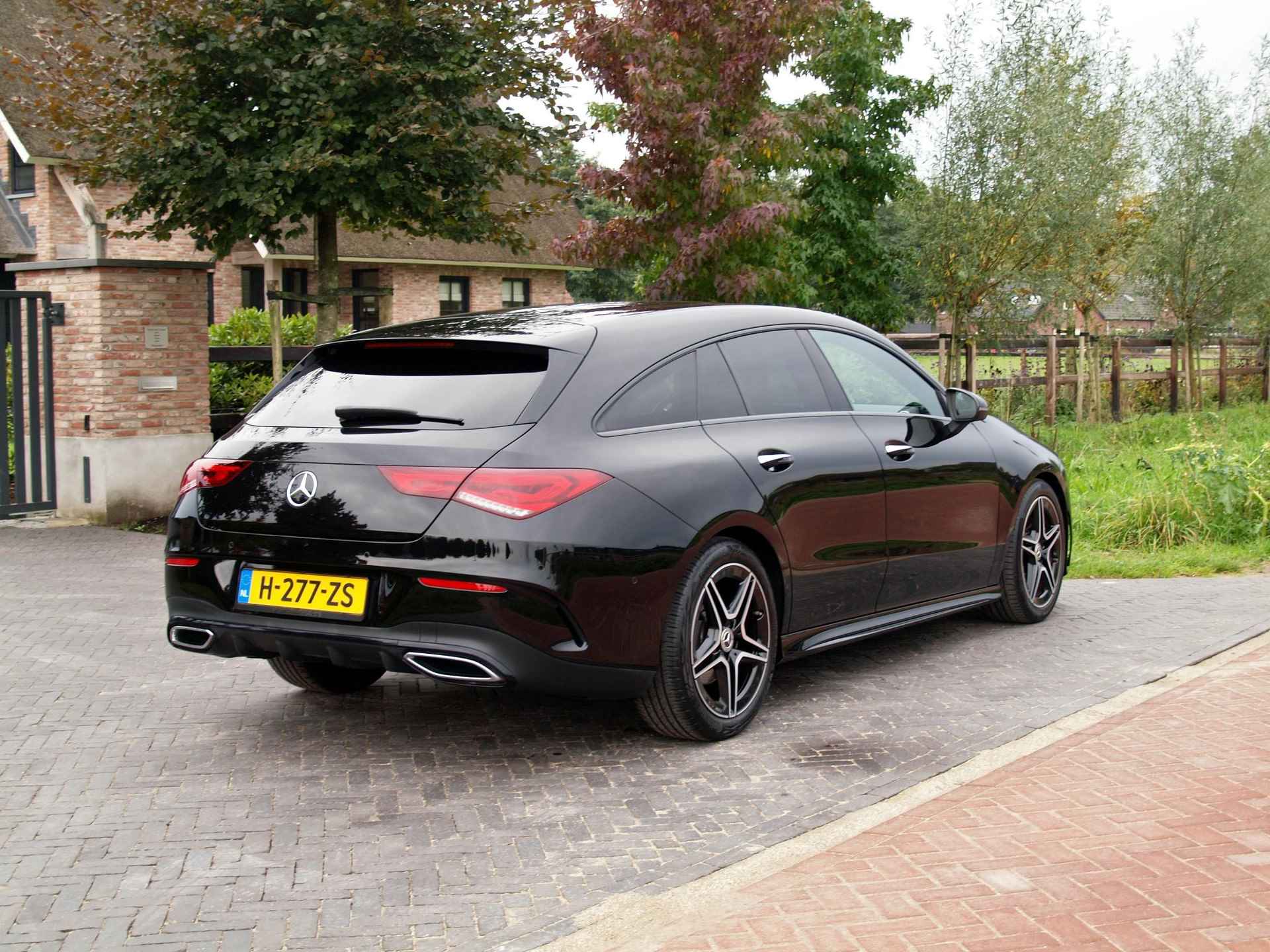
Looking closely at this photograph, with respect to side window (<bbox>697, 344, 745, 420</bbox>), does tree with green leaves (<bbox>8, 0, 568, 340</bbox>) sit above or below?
above

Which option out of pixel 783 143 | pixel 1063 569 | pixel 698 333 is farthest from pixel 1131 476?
pixel 698 333

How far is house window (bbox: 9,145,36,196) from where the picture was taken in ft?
101

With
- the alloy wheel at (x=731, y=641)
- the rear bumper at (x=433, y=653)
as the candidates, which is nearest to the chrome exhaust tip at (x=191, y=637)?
the rear bumper at (x=433, y=653)

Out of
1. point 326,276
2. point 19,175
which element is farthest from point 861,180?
point 19,175

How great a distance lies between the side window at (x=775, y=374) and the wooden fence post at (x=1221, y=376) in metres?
26.1

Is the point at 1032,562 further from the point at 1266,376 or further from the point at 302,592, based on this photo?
the point at 1266,376

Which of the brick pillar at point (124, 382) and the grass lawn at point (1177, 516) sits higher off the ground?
the brick pillar at point (124, 382)

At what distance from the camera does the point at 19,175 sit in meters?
30.8

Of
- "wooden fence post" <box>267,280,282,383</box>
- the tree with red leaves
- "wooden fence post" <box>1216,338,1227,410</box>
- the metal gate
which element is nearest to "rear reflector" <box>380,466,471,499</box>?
the metal gate

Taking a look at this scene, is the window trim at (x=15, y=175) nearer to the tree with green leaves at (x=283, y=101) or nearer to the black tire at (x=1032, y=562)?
the tree with green leaves at (x=283, y=101)

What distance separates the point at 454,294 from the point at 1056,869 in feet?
114

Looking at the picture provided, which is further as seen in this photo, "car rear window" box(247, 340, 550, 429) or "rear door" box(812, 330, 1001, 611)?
"rear door" box(812, 330, 1001, 611)

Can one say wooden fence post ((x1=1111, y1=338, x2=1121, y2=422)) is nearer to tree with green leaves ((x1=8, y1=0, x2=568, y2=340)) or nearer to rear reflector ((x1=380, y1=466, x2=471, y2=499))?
tree with green leaves ((x1=8, y1=0, x2=568, y2=340))

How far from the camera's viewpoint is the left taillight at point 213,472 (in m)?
5.30
